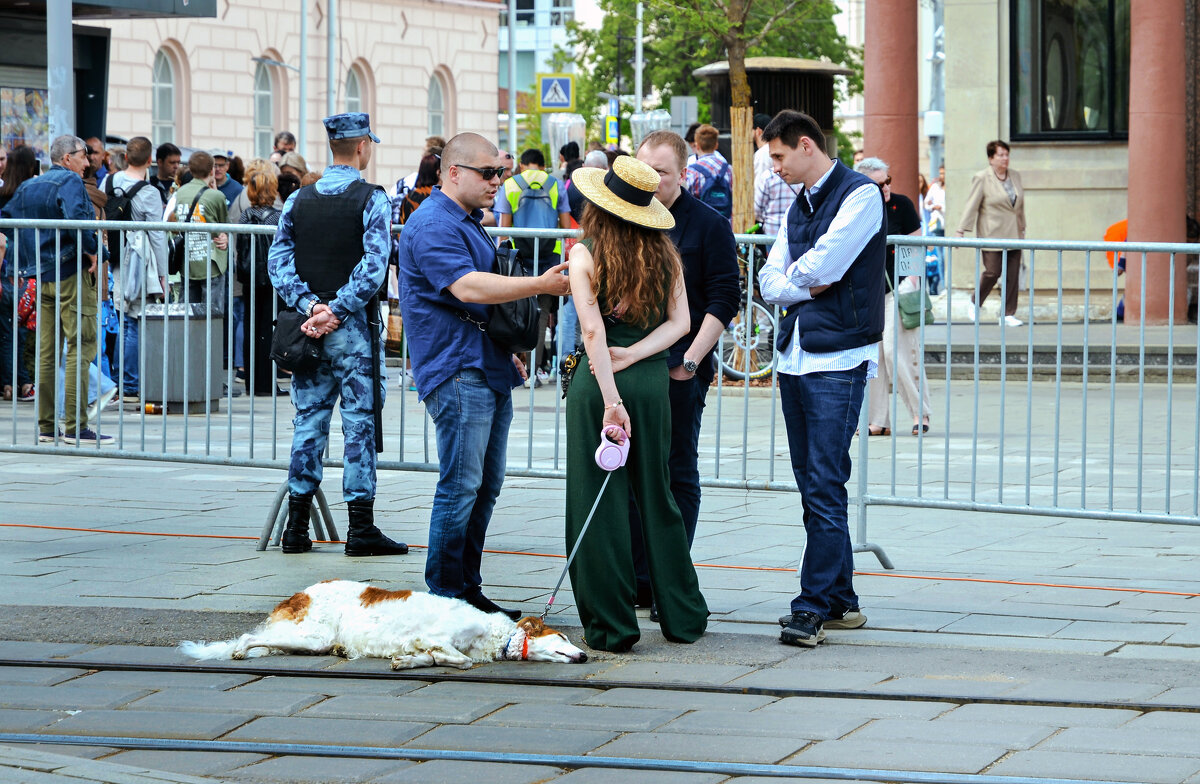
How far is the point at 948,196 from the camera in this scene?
20922 millimetres

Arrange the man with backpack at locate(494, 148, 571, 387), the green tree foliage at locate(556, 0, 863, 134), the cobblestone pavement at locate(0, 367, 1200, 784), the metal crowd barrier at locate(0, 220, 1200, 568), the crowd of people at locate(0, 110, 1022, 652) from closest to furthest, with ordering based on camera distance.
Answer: the cobblestone pavement at locate(0, 367, 1200, 784)
the crowd of people at locate(0, 110, 1022, 652)
the metal crowd barrier at locate(0, 220, 1200, 568)
the man with backpack at locate(494, 148, 571, 387)
the green tree foliage at locate(556, 0, 863, 134)

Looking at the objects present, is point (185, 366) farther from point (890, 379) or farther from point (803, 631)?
point (890, 379)

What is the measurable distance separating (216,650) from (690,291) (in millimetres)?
2093

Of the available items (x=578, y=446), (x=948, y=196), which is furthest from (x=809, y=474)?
(x=948, y=196)

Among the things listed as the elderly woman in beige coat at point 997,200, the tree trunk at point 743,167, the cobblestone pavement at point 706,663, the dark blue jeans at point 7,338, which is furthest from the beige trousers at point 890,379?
the elderly woman in beige coat at point 997,200

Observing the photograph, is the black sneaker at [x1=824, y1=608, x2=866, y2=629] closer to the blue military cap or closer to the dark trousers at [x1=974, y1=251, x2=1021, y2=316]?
the dark trousers at [x1=974, y1=251, x2=1021, y2=316]

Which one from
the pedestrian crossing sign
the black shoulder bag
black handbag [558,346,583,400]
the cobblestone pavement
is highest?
the pedestrian crossing sign

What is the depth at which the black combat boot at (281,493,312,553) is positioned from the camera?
8148 millimetres

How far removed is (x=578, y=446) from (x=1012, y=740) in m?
1.84

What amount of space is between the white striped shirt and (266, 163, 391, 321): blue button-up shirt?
196 centimetres

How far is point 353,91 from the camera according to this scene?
4491 cm

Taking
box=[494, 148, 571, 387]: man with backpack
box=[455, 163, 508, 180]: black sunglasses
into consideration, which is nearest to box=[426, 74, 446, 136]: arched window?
box=[494, 148, 571, 387]: man with backpack

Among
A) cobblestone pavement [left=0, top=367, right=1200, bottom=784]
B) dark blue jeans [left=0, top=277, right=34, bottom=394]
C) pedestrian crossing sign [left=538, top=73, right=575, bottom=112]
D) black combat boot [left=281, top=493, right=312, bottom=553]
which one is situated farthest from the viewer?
pedestrian crossing sign [left=538, top=73, right=575, bottom=112]

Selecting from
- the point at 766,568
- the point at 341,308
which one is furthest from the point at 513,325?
the point at 766,568
